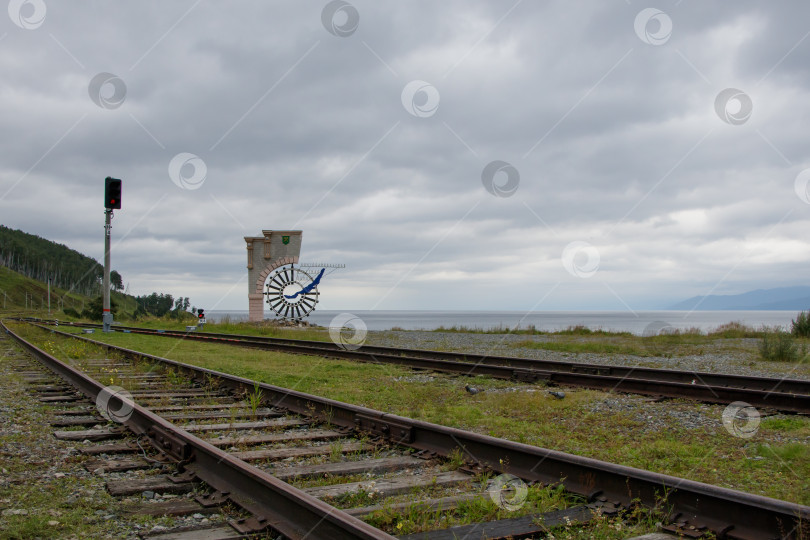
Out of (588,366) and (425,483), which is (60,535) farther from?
(588,366)

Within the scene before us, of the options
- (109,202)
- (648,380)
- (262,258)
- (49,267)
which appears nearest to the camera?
(648,380)

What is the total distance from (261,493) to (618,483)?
7.02ft

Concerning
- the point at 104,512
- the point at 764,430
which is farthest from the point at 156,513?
the point at 764,430

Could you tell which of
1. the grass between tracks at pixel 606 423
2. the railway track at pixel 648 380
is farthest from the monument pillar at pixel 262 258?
the grass between tracks at pixel 606 423

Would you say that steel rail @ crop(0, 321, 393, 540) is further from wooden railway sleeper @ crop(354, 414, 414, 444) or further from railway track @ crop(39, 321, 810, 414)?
railway track @ crop(39, 321, 810, 414)

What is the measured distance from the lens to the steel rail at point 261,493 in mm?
3012

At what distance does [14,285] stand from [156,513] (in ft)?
574

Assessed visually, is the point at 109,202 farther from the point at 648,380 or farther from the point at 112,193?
the point at 648,380

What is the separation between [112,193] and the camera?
20.7 meters

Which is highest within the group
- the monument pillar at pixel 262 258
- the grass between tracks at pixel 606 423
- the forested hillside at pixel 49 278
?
the forested hillside at pixel 49 278

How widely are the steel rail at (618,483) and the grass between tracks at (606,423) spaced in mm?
829

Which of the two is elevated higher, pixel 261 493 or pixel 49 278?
pixel 49 278

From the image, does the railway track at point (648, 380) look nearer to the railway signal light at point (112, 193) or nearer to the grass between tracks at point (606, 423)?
the grass between tracks at point (606, 423)

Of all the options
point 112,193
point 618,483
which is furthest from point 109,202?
point 618,483
